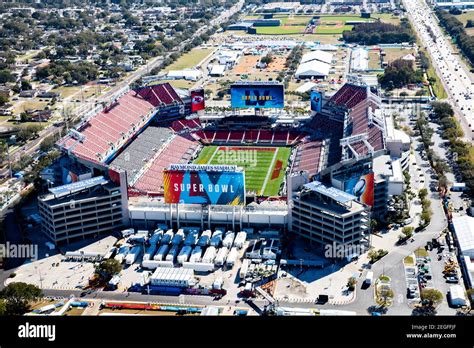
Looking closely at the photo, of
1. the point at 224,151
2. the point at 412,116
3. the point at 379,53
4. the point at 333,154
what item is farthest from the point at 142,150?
the point at 379,53

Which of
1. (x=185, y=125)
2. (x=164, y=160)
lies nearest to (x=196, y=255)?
(x=164, y=160)

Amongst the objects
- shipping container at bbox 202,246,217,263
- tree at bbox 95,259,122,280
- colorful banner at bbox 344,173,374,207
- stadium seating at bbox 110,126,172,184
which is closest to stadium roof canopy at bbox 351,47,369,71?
stadium seating at bbox 110,126,172,184

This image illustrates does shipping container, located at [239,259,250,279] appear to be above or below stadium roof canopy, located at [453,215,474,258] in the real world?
below

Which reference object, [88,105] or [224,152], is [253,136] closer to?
[224,152]

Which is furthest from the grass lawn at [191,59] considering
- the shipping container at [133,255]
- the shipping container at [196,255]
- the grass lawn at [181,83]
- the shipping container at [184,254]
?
the shipping container at [196,255]

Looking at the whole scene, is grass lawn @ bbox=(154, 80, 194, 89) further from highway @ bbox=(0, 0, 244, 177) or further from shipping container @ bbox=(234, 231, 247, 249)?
shipping container @ bbox=(234, 231, 247, 249)

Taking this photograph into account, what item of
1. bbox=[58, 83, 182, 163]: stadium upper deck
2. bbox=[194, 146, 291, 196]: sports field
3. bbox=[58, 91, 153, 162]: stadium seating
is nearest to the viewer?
bbox=[58, 91, 153, 162]: stadium seating
